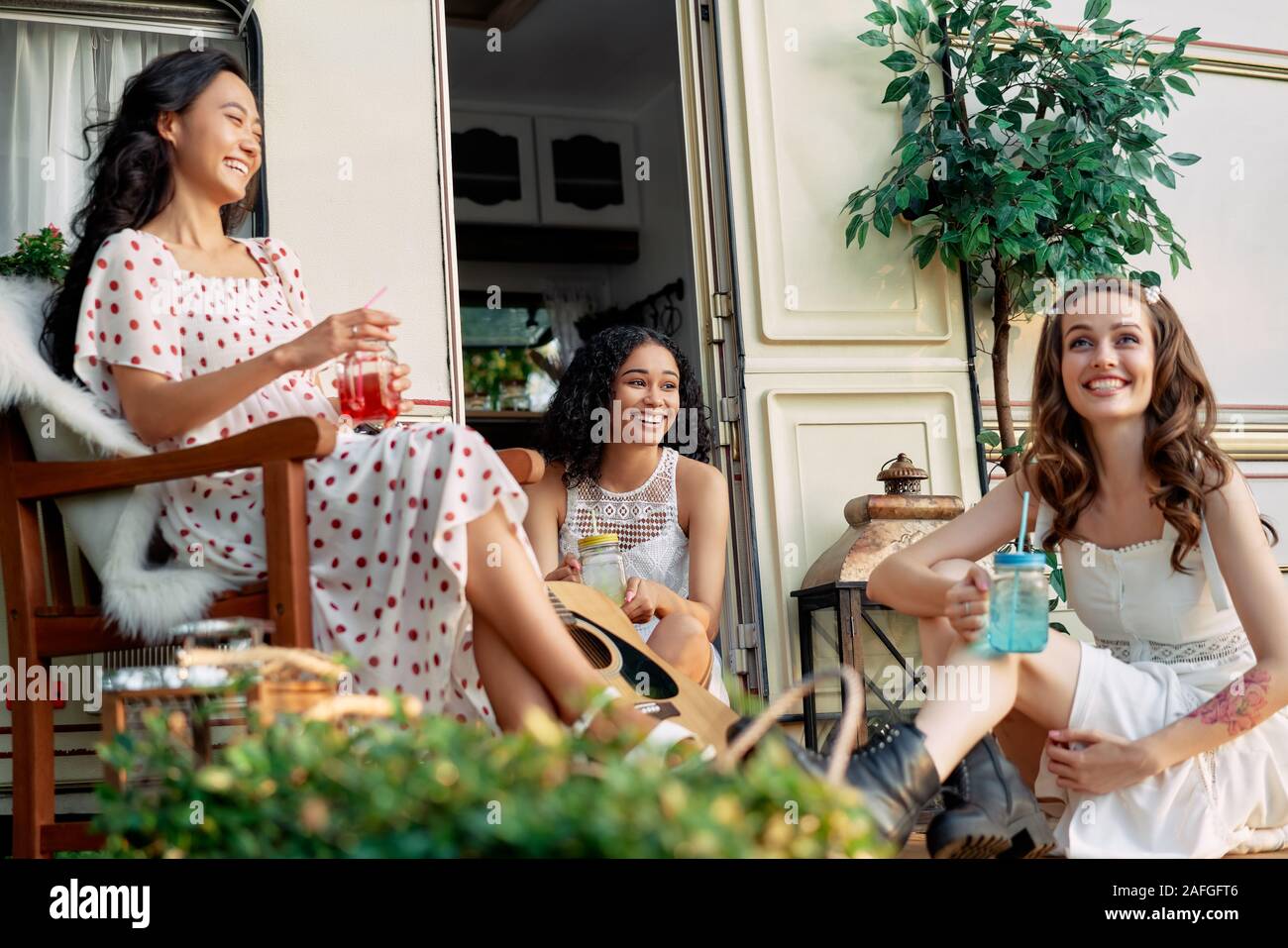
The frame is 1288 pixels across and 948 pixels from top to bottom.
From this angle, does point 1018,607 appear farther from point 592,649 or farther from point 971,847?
point 592,649

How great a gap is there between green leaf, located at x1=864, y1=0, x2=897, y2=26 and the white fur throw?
2630mm

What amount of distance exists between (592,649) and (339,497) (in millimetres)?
472

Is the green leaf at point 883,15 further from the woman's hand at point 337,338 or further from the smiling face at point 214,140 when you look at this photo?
the woman's hand at point 337,338

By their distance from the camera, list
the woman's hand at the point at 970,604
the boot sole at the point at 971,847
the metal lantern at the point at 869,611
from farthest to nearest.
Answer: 1. the metal lantern at the point at 869,611
2. the woman's hand at the point at 970,604
3. the boot sole at the point at 971,847

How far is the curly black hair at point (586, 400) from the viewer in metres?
3.28

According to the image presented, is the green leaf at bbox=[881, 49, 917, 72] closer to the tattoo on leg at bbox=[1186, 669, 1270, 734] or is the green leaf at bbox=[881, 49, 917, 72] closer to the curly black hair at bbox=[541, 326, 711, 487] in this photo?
the curly black hair at bbox=[541, 326, 711, 487]

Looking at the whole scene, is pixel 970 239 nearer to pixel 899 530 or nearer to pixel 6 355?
pixel 899 530

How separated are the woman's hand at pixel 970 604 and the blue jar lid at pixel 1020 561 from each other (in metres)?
0.13

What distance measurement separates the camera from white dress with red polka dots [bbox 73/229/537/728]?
6.15 feet

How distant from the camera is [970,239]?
3.80 meters

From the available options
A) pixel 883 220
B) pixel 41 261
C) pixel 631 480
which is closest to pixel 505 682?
pixel 41 261

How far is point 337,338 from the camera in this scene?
1.98 m

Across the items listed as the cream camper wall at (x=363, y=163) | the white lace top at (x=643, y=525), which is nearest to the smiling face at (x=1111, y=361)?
the white lace top at (x=643, y=525)

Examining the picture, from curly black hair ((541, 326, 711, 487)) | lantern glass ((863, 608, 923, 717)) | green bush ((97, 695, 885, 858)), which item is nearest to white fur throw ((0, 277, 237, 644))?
green bush ((97, 695, 885, 858))
